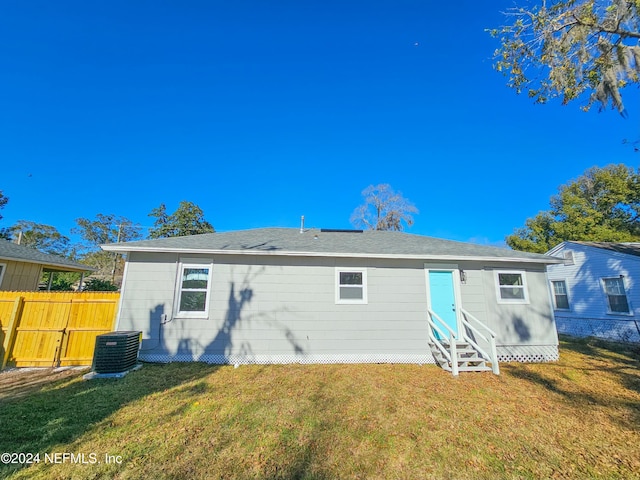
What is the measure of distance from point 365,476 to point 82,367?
7.20 meters

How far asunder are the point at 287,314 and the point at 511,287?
6.78 meters

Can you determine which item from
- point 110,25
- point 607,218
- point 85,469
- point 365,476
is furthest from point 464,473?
point 607,218

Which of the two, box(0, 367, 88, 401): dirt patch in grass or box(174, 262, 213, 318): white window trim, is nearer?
box(0, 367, 88, 401): dirt patch in grass

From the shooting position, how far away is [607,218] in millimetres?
21984

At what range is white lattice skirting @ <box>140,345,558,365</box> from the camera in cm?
692

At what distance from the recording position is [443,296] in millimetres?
7758

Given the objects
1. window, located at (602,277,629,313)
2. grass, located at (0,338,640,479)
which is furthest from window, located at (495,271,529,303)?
window, located at (602,277,629,313)

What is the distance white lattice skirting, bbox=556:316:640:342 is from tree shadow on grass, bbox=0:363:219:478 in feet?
49.3

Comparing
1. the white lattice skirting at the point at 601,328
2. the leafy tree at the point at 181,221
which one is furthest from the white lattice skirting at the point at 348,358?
the leafy tree at the point at 181,221

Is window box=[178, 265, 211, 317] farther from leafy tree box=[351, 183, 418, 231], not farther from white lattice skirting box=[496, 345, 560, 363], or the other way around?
leafy tree box=[351, 183, 418, 231]

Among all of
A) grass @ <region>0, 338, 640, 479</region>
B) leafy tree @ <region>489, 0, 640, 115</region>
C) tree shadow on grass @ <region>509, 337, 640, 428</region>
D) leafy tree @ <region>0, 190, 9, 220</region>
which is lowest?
grass @ <region>0, 338, 640, 479</region>

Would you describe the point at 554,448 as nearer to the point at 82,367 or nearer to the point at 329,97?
the point at 82,367

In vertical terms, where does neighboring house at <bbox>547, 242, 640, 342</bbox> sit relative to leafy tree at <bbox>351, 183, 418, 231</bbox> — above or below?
below

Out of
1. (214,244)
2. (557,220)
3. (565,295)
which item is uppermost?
(557,220)
